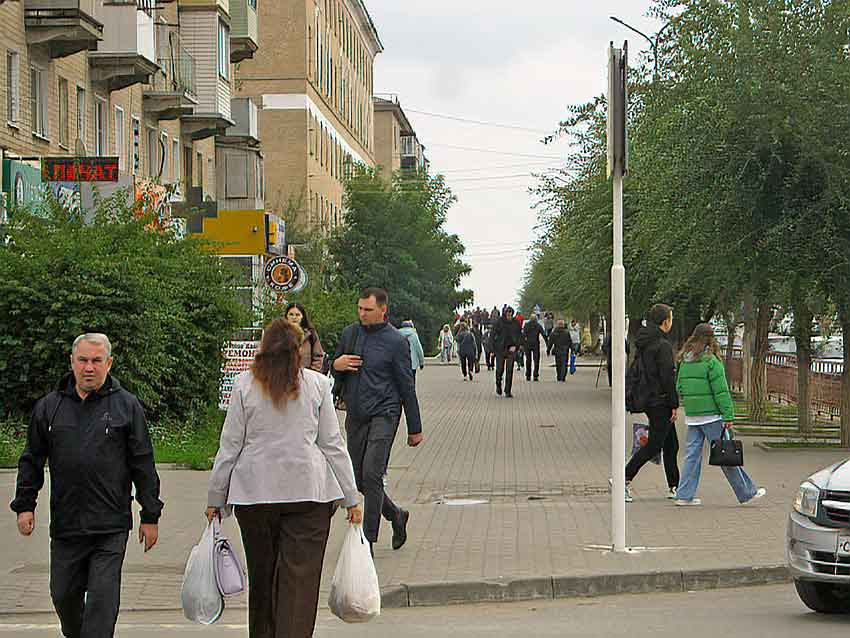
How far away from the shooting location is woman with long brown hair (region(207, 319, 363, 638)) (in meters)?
7.66

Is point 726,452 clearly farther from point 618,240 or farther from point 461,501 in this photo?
point 618,240

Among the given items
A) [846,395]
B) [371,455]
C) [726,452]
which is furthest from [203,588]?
[846,395]

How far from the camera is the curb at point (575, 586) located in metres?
10.5

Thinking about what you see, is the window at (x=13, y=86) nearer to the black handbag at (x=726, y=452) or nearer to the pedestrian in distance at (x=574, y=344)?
the black handbag at (x=726, y=452)

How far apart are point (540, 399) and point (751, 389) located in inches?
303

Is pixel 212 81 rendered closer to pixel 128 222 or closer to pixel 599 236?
pixel 599 236

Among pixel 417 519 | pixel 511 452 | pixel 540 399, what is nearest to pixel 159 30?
pixel 540 399

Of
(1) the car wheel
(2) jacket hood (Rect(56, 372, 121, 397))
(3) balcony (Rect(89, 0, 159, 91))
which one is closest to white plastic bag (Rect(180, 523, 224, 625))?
(2) jacket hood (Rect(56, 372, 121, 397))

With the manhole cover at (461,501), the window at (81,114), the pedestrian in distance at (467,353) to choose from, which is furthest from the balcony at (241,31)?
the manhole cover at (461,501)

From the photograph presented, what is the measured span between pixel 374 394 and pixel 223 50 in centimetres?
3320

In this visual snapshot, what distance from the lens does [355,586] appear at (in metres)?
7.82

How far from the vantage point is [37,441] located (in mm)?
7691

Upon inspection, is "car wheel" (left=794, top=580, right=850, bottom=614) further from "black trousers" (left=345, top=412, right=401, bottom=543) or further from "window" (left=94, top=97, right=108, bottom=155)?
"window" (left=94, top=97, right=108, bottom=155)

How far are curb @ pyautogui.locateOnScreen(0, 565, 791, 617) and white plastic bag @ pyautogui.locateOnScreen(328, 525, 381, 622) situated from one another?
98.3 inches
